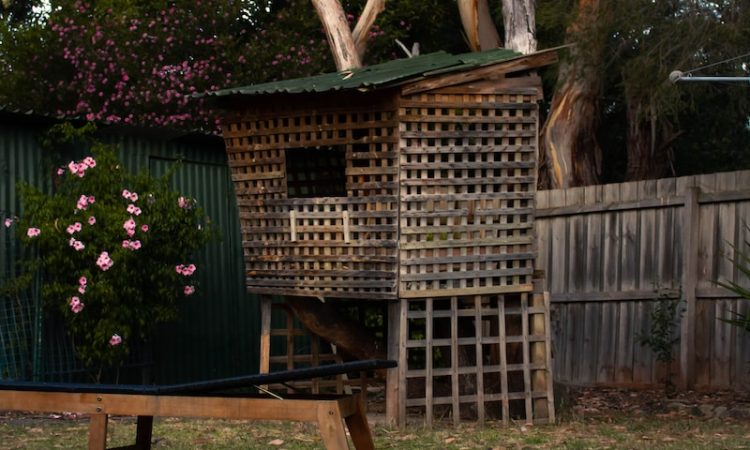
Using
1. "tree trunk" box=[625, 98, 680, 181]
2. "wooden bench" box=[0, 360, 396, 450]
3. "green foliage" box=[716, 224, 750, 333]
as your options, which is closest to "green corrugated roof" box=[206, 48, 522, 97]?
"green foliage" box=[716, 224, 750, 333]

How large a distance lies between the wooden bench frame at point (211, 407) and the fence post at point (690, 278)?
6.79 m

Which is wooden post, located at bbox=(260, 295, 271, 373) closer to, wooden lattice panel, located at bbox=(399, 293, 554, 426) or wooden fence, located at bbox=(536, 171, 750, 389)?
wooden lattice panel, located at bbox=(399, 293, 554, 426)

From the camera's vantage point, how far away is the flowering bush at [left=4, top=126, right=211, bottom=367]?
1213cm

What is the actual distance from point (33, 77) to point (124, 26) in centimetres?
243

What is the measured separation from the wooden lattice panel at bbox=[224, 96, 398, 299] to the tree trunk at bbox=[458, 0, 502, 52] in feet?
16.3

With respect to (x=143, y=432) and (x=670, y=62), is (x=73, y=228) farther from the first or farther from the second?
(x=670, y=62)

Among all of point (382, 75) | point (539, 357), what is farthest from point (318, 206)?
point (539, 357)

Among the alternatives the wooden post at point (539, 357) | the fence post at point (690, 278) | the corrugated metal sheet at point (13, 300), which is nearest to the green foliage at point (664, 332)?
the fence post at point (690, 278)

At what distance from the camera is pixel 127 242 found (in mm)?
12305

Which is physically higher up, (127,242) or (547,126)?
(547,126)

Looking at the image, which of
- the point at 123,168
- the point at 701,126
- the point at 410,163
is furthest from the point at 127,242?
the point at 701,126

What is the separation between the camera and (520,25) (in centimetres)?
1612

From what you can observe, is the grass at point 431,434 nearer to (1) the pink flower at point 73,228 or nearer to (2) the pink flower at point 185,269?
(1) the pink flower at point 73,228

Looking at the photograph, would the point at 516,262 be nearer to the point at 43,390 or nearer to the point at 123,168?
the point at 123,168
